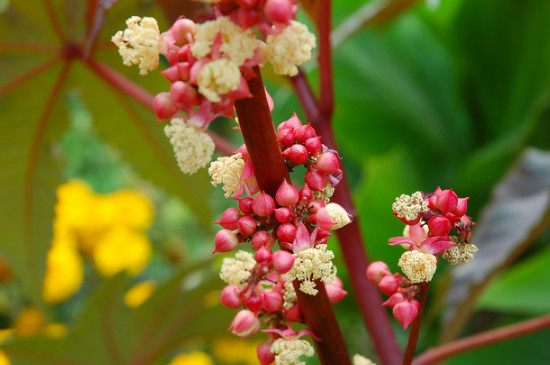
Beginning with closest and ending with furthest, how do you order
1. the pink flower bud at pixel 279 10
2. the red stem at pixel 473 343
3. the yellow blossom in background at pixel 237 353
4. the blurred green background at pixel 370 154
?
1. the pink flower bud at pixel 279 10
2. the red stem at pixel 473 343
3. the blurred green background at pixel 370 154
4. the yellow blossom in background at pixel 237 353

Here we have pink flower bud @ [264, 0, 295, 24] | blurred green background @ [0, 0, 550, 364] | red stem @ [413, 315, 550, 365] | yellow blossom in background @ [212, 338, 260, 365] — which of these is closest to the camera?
pink flower bud @ [264, 0, 295, 24]

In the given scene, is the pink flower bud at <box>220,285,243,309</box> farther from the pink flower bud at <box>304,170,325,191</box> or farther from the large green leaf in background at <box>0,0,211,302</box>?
the large green leaf in background at <box>0,0,211,302</box>

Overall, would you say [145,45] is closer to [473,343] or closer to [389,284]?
[389,284]

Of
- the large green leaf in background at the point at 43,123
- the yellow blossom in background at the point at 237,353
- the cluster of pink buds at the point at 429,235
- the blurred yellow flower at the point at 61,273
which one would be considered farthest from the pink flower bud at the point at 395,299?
the blurred yellow flower at the point at 61,273

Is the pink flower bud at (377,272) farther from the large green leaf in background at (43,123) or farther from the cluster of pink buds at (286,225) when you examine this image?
the large green leaf in background at (43,123)

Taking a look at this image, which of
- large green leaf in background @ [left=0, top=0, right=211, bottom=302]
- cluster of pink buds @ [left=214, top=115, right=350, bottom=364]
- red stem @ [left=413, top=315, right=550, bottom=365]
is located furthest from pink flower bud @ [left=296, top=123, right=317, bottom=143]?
large green leaf in background @ [left=0, top=0, right=211, bottom=302]

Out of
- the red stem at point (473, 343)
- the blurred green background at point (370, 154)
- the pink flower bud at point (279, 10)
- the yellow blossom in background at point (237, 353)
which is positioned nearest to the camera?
the pink flower bud at point (279, 10)

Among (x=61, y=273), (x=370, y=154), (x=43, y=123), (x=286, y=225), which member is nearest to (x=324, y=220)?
(x=286, y=225)
